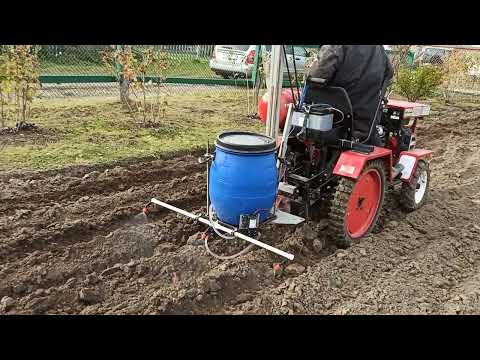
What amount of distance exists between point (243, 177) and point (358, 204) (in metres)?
1.29

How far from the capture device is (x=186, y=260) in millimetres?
3646

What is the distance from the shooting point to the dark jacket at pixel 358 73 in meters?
3.74

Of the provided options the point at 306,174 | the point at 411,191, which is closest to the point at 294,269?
the point at 306,174

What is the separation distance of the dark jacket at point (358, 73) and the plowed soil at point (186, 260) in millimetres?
1177

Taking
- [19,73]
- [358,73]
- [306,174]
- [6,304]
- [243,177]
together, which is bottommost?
[6,304]

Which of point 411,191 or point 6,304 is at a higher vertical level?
point 411,191

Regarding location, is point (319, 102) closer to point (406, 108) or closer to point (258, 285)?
point (406, 108)

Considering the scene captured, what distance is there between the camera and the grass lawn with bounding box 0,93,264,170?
583 centimetres

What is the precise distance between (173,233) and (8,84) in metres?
4.11

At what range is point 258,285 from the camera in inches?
136

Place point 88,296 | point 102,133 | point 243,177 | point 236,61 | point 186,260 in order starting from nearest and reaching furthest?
point 88,296 → point 243,177 → point 186,260 → point 102,133 → point 236,61

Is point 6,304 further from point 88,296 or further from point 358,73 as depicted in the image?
point 358,73

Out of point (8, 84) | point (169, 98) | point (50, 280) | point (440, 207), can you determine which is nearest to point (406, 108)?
point (440, 207)

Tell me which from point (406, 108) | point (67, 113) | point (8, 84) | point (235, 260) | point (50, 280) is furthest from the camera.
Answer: point (67, 113)
